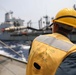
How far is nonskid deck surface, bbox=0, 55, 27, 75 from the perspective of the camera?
6.35 metres

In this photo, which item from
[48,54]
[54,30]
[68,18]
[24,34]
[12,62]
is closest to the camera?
[48,54]

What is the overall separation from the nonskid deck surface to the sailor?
4.34m

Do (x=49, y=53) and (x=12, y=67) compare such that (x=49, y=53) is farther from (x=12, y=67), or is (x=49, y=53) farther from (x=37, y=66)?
(x=12, y=67)

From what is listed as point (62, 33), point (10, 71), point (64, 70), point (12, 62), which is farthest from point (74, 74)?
point (12, 62)

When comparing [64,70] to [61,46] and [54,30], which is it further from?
[54,30]

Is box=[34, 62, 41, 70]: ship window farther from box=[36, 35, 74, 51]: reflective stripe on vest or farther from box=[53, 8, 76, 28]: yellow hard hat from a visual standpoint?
box=[53, 8, 76, 28]: yellow hard hat

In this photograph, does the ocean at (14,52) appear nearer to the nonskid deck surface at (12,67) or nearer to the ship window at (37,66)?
the nonskid deck surface at (12,67)

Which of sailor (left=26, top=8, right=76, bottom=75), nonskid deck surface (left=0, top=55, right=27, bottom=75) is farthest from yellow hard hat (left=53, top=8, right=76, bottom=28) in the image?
nonskid deck surface (left=0, top=55, right=27, bottom=75)

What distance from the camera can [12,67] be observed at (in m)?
6.93

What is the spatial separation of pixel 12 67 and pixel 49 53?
5.33 metres

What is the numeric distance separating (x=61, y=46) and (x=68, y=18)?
1.11ft

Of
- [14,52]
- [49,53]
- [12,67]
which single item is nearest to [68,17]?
[49,53]

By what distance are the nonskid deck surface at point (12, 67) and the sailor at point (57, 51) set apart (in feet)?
14.2

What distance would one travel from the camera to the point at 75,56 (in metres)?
1.56
